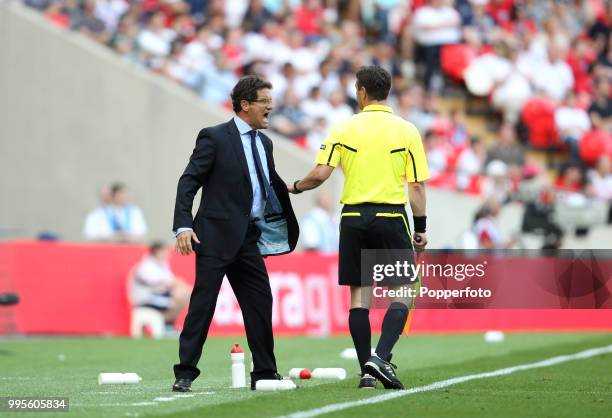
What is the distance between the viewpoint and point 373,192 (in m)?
10.2

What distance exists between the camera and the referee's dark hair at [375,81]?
10.3 m

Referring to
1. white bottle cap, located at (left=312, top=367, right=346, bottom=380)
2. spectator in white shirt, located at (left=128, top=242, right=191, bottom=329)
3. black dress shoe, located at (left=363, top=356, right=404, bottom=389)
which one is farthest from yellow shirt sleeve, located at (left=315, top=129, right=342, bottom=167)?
spectator in white shirt, located at (left=128, top=242, right=191, bottom=329)

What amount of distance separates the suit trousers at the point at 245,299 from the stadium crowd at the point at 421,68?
40.5 ft

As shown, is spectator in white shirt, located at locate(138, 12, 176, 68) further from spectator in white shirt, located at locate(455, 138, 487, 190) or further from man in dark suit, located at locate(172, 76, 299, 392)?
man in dark suit, located at locate(172, 76, 299, 392)

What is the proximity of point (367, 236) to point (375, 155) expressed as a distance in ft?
1.88

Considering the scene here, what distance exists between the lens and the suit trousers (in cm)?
1024

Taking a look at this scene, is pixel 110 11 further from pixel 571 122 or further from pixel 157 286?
pixel 571 122

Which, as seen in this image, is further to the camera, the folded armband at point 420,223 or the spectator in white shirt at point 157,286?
the spectator in white shirt at point 157,286

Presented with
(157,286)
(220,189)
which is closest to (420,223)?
(220,189)

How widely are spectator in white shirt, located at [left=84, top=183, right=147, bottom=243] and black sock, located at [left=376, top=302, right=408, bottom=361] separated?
1098 cm

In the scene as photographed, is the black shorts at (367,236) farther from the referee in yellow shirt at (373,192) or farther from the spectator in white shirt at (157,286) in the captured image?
the spectator in white shirt at (157,286)

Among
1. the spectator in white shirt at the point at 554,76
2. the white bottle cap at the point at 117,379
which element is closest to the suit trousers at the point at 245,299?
the white bottle cap at the point at 117,379

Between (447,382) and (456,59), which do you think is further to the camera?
(456,59)

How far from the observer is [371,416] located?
8539mm
